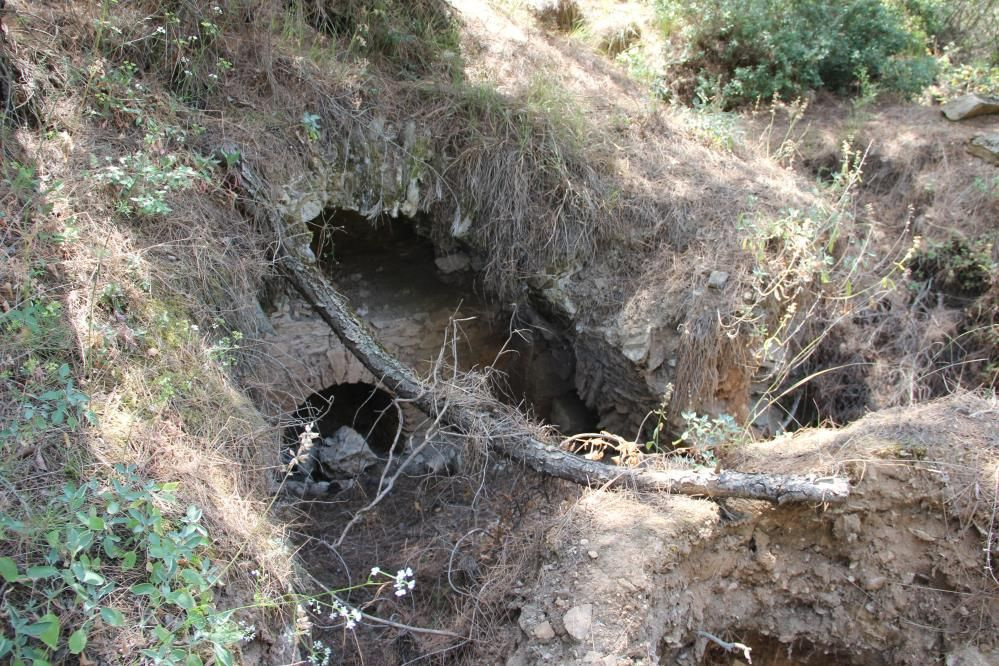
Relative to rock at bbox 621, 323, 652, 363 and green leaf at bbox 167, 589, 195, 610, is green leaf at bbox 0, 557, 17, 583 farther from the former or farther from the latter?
rock at bbox 621, 323, 652, 363

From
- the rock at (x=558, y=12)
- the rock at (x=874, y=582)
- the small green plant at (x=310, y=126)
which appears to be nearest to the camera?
the rock at (x=874, y=582)

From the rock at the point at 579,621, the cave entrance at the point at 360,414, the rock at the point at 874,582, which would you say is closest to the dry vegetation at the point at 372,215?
the rock at the point at 579,621

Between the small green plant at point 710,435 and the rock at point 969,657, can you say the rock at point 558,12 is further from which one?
the rock at point 969,657

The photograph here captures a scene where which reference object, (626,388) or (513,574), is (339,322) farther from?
(626,388)

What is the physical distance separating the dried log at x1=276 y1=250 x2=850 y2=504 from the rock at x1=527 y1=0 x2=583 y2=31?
3874 mm

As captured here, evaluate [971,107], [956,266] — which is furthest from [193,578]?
[971,107]

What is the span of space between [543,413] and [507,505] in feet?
5.59

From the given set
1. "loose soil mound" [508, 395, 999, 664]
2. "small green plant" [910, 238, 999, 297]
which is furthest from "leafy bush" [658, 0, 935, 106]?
"loose soil mound" [508, 395, 999, 664]

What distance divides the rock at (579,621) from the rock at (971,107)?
5616mm

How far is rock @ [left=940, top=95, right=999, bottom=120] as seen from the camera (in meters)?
6.35

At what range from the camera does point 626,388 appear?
17.1ft

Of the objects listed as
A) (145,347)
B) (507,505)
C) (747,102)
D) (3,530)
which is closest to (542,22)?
(747,102)

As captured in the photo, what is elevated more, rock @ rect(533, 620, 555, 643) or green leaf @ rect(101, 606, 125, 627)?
green leaf @ rect(101, 606, 125, 627)

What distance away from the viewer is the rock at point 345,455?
510 cm
